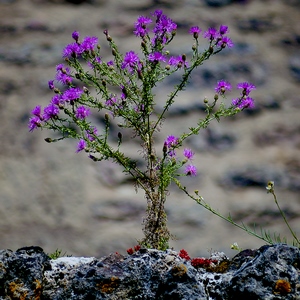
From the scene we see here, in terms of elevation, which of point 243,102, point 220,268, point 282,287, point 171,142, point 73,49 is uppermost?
point 73,49

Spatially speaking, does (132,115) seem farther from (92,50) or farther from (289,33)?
(289,33)

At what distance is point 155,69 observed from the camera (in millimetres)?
2143

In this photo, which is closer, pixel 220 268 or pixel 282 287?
pixel 282 287

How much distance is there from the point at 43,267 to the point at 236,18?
1.92 meters

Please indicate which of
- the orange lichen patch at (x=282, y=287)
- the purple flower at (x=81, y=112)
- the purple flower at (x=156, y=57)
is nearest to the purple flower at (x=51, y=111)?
the purple flower at (x=81, y=112)

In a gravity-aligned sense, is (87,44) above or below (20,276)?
above

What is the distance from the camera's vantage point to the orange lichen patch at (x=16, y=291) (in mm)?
1529

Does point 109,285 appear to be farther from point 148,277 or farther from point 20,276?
point 20,276

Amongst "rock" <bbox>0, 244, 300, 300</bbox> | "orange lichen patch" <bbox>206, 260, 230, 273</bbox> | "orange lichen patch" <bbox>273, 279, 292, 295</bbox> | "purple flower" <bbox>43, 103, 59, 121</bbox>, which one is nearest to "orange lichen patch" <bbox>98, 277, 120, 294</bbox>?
"rock" <bbox>0, 244, 300, 300</bbox>

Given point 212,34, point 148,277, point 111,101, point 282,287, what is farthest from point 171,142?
point 282,287

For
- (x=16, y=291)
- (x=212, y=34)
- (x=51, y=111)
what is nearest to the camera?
(x=16, y=291)

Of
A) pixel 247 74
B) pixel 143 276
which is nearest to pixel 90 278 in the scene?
pixel 143 276

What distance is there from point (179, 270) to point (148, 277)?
3.6 inches

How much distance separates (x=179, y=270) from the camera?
147 cm
